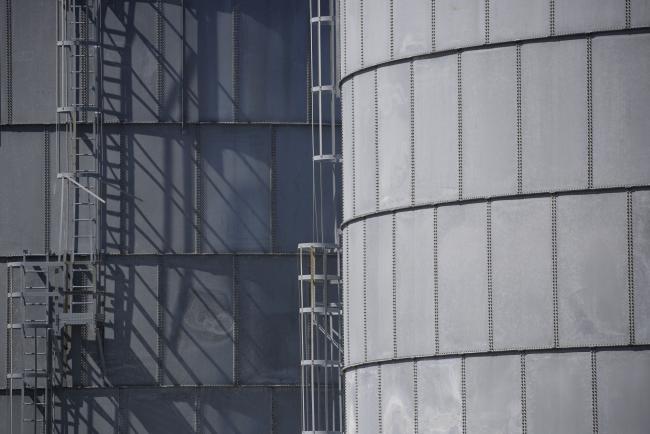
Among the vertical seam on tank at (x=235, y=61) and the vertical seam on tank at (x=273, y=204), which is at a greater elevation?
the vertical seam on tank at (x=235, y=61)

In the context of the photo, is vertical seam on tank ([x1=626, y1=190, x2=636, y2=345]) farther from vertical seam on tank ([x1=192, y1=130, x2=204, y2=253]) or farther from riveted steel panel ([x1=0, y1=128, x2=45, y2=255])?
riveted steel panel ([x1=0, y1=128, x2=45, y2=255])

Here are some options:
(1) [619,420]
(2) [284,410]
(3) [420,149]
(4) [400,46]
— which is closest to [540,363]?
(1) [619,420]

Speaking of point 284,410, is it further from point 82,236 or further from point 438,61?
point 438,61

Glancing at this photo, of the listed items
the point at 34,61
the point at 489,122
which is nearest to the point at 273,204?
the point at 34,61

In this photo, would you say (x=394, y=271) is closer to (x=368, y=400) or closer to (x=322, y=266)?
(x=368, y=400)

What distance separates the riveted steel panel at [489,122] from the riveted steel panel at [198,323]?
11.3 m

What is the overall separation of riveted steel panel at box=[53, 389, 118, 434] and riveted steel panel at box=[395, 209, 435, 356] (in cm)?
1078

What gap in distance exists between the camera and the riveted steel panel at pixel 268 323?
116ft

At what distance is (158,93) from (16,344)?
19.3ft

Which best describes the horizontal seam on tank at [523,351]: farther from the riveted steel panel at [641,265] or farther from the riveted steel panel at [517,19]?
the riveted steel panel at [517,19]

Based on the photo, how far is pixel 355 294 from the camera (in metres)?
26.9

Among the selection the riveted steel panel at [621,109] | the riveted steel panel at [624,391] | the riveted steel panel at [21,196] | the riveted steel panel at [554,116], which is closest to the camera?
the riveted steel panel at [624,391]

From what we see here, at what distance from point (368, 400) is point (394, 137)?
3981 mm

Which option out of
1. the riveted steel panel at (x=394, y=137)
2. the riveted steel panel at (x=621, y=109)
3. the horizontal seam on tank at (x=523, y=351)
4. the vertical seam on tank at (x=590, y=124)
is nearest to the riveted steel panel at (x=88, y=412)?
the horizontal seam on tank at (x=523, y=351)
